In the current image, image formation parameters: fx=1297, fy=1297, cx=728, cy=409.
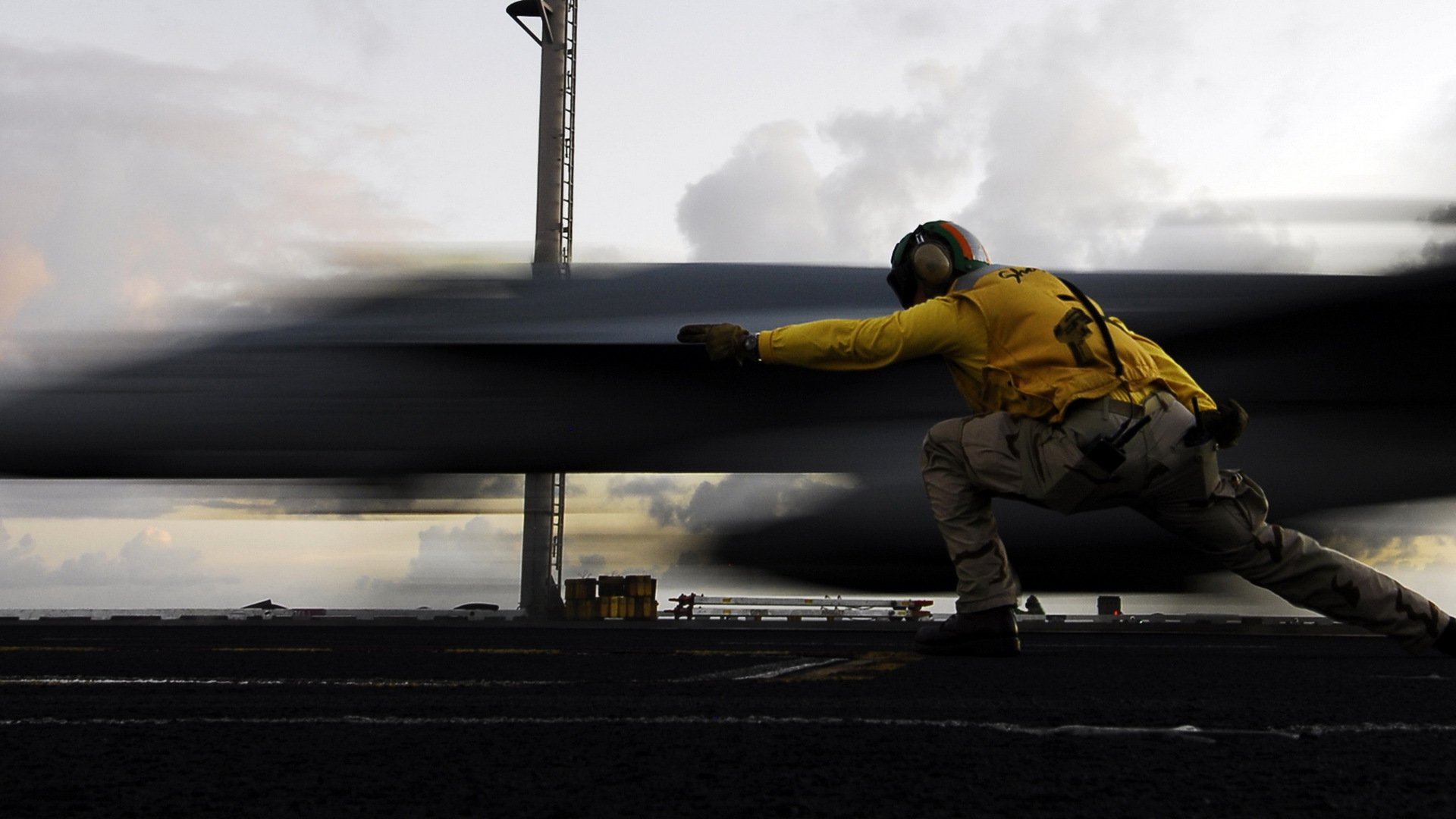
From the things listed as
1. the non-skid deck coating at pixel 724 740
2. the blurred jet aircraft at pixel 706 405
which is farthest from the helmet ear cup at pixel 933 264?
the blurred jet aircraft at pixel 706 405

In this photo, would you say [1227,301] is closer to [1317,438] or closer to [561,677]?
[1317,438]

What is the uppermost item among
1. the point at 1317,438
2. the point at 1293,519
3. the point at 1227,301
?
the point at 1227,301

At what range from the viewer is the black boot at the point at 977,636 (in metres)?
4.32

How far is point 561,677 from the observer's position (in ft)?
12.4

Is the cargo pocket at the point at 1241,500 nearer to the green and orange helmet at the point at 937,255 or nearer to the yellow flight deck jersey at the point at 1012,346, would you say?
the yellow flight deck jersey at the point at 1012,346

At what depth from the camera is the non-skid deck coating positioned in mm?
1690

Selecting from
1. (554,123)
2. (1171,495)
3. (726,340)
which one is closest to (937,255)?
(726,340)

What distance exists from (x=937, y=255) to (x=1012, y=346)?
0.54 m

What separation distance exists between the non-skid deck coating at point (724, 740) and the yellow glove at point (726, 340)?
3.19 feet

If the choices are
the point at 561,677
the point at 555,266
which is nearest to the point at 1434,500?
the point at 555,266

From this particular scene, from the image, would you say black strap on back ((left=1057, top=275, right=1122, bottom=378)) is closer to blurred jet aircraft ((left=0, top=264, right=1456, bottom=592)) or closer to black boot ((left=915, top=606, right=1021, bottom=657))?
black boot ((left=915, top=606, right=1021, bottom=657))

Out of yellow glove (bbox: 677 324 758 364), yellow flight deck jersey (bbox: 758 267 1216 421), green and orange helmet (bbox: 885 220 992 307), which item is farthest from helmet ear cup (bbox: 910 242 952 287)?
yellow glove (bbox: 677 324 758 364)

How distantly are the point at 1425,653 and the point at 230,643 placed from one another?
5657 millimetres

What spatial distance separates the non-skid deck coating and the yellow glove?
0.97 metres
